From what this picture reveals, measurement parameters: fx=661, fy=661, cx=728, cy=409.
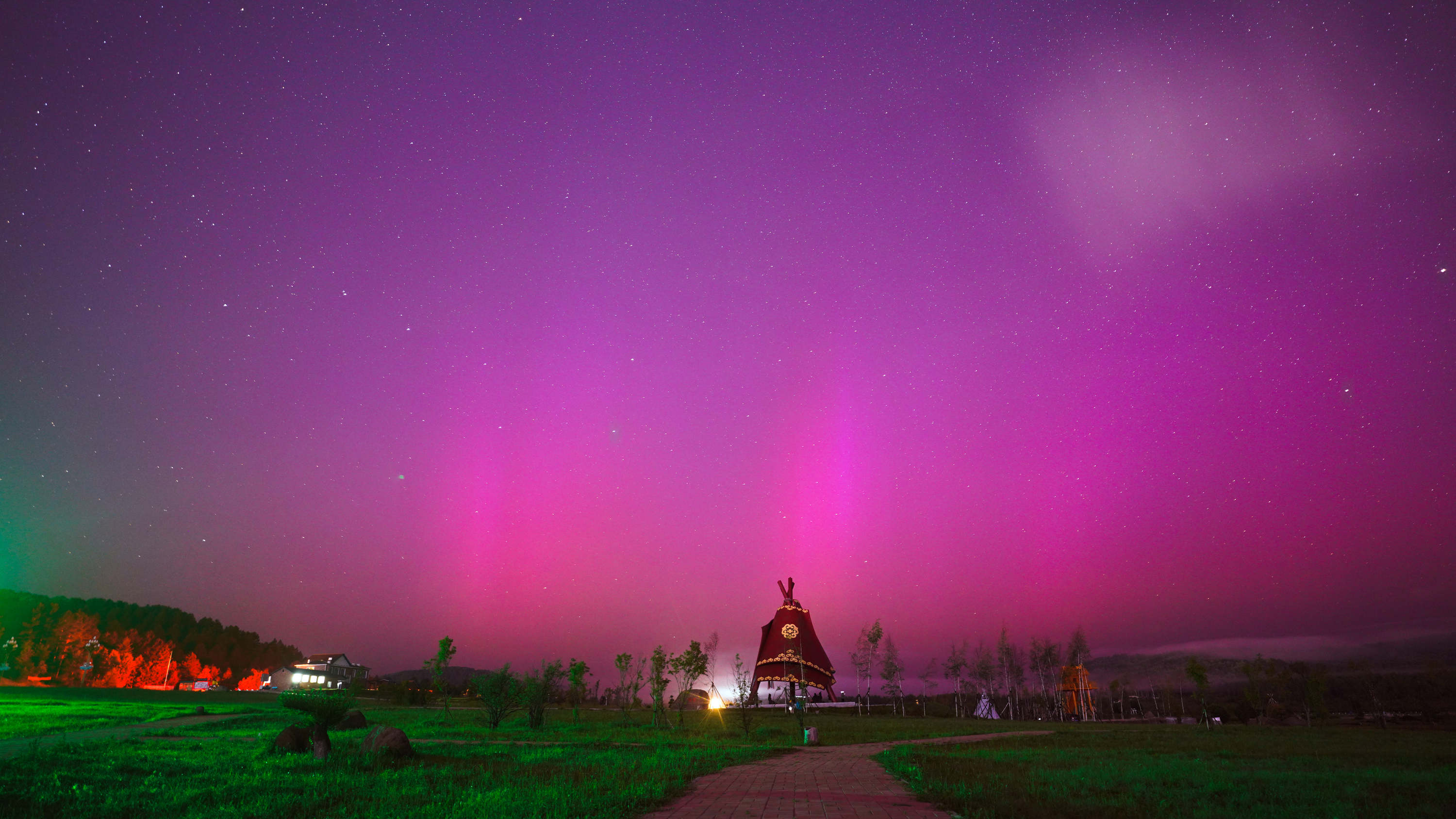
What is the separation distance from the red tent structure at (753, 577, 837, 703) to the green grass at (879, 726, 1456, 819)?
6564 centimetres

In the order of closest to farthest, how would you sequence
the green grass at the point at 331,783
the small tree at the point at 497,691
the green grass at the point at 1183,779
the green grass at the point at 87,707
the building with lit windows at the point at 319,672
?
the green grass at the point at 331,783 < the green grass at the point at 1183,779 < the green grass at the point at 87,707 < the small tree at the point at 497,691 < the building with lit windows at the point at 319,672

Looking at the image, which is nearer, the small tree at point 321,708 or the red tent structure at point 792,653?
the small tree at point 321,708

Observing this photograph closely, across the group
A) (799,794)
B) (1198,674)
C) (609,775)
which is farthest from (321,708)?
(1198,674)

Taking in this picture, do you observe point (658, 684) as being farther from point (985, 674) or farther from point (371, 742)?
point (985, 674)

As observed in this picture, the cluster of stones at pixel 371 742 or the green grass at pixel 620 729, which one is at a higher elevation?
the cluster of stones at pixel 371 742

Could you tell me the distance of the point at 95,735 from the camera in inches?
858

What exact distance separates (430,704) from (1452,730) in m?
78.9

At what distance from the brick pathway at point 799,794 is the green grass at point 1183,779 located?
72cm

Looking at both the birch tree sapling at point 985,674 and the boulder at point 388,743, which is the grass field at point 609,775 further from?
the birch tree sapling at point 985,674

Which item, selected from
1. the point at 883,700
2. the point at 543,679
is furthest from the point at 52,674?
the point at 883,700

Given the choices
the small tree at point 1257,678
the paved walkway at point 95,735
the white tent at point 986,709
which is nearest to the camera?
the paved walkway at point 95,735

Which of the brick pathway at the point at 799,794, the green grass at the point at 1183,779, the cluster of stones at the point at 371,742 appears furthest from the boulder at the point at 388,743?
the green grass at the point at 1183,779

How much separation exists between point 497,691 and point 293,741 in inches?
526

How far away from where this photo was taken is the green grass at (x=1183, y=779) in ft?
36.9
